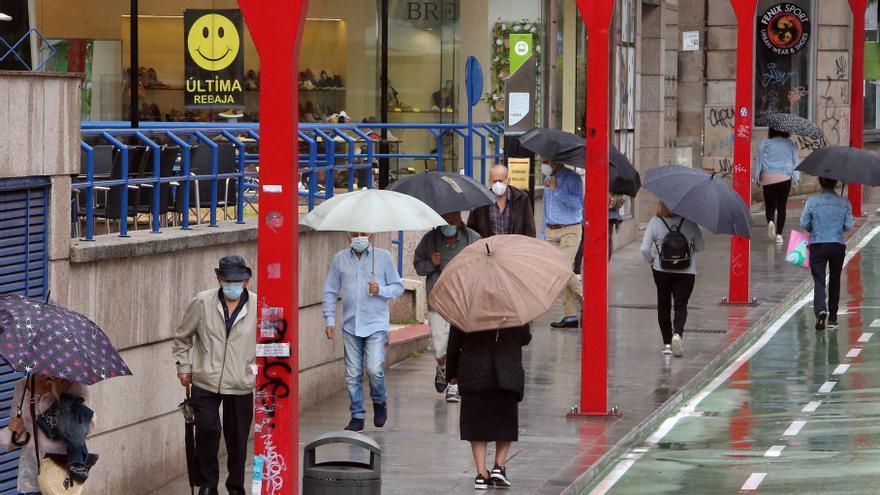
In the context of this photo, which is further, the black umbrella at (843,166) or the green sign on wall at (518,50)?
the green sign on wall at (518,50)

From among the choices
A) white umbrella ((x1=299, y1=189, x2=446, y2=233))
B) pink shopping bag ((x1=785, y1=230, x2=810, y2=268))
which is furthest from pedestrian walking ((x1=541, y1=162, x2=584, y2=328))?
white umbrella ((x1=299, y1=189, x2=446, y2=233))

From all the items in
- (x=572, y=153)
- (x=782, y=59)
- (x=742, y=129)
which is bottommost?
(x=572, y=153)

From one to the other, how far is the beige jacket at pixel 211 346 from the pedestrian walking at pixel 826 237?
958 cm

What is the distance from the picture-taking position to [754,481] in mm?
12484

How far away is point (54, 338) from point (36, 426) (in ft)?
2.60

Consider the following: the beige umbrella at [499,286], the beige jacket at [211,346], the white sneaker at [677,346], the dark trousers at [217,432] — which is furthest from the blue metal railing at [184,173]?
the white sneaker at [677,346]

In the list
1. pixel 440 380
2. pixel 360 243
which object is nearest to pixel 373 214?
pixel 360 243

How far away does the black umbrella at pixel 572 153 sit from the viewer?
1886 cm

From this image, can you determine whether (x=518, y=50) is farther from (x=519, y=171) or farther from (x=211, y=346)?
(x=211, y=346)

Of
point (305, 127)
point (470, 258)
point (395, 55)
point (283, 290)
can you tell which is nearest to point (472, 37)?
point (395, 55)

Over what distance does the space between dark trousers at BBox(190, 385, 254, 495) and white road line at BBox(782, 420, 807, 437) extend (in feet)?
15.5

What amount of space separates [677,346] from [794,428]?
339 centimetres

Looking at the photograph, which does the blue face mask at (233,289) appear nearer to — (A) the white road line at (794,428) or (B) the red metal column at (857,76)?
(A) the white road line at (794,428)

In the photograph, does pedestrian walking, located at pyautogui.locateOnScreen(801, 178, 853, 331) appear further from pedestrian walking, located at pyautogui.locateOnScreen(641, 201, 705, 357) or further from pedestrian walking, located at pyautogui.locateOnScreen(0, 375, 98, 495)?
pedestrian walking, located at pyautogui.locateOnScreen(0, 375, 98, 495)
